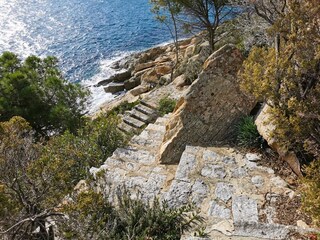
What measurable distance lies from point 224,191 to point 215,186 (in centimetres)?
22

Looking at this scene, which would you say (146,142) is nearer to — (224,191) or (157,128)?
(157,128)

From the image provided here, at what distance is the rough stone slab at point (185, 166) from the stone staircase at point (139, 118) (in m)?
4.25

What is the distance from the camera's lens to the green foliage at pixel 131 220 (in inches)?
185

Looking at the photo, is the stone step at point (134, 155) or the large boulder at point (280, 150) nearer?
the large boulder at point (280, 150)

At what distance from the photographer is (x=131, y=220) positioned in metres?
5.33

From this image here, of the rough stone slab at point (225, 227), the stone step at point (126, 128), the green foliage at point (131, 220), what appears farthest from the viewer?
the stone step at point (126, 128)

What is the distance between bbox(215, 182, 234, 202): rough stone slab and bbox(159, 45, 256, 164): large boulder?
1644 millimetres

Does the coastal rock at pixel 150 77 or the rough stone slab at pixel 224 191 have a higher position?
the rough stone slab at pixel 224 191

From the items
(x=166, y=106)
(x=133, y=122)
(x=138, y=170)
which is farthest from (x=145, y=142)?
(x=166, y=106)

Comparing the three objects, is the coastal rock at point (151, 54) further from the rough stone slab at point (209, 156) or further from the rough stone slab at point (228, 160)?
the rough stone slab at point (228, 160)

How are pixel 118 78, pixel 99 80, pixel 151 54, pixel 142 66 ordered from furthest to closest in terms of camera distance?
1. pixel 151 54
2. pixel 118 78
3. pixel 142 66
4. pixel 99 80

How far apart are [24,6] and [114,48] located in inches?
623

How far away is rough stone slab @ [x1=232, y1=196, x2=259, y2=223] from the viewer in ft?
17.3

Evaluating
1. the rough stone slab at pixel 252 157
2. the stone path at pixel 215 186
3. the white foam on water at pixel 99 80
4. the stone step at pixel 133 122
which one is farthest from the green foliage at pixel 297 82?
the white foam on water at pixel 99 80
